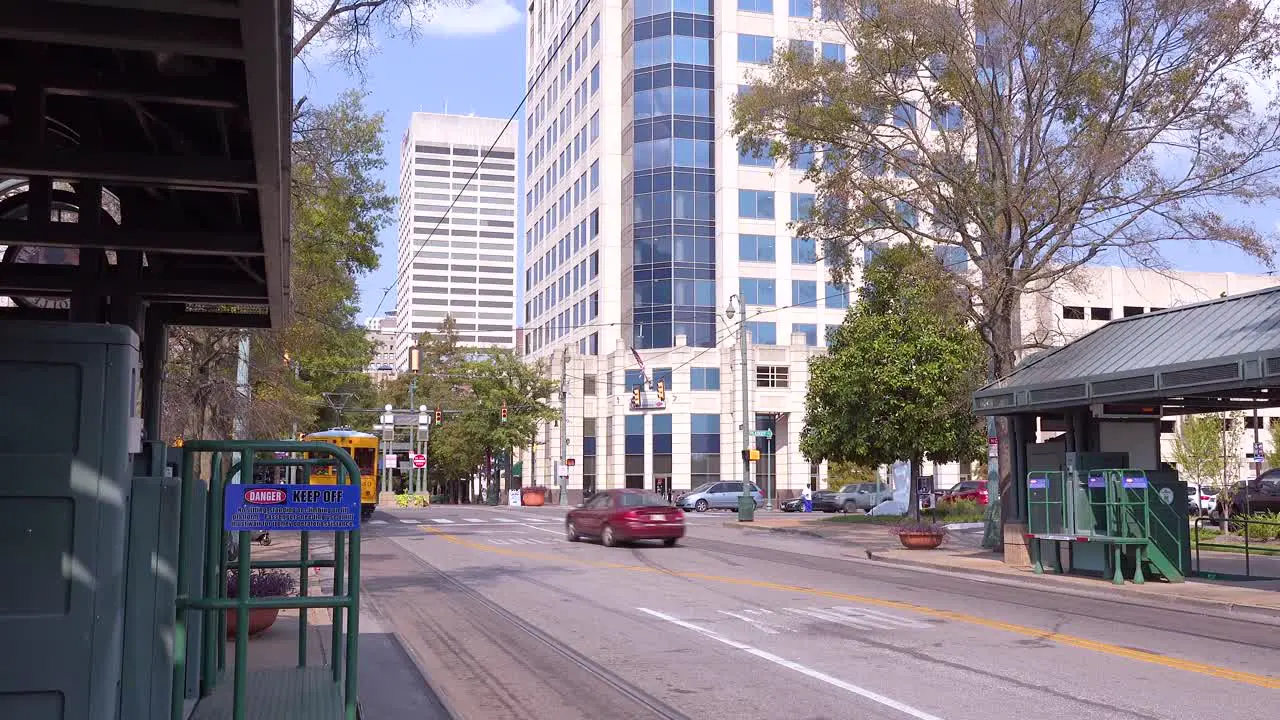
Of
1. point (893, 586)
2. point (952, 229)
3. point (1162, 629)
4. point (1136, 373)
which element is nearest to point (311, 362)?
point (952, 229)

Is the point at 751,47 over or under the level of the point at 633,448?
over

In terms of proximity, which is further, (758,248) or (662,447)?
(662,447)

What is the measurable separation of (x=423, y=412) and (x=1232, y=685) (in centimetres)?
5582

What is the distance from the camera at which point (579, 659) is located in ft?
36.8

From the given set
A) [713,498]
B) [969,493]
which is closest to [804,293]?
[713,498]

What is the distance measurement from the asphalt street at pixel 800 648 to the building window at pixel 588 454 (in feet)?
175

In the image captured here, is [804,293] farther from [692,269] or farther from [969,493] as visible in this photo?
[969,493]

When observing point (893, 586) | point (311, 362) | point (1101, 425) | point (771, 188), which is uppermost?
point (771, 188)

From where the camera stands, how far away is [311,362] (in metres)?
44.3

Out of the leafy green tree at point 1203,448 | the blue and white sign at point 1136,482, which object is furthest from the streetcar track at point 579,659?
the leafy green tree at point 1203,448

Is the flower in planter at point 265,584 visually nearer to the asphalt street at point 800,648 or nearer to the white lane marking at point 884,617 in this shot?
the asphalt street at point 800,648

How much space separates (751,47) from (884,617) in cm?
6045

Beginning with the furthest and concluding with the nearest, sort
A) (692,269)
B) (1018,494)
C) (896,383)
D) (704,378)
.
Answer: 1. (704,378)
2. (692,269)
3. (896,383)
4. (1018,494)

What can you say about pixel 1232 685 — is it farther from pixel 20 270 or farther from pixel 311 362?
pixel 311 362
